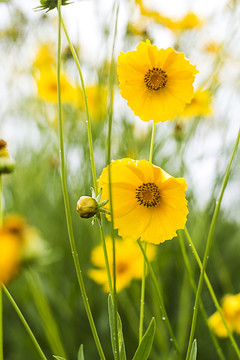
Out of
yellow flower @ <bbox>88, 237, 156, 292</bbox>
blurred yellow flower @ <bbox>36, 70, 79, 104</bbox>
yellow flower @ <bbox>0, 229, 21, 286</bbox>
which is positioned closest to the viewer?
yellow flower @ <bbox>0, 229, 21, 286</bbox>

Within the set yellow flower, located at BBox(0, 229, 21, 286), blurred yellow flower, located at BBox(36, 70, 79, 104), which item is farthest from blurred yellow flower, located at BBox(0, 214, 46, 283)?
blurred yellow flower, located at BBox(36, 70, 79, 104)

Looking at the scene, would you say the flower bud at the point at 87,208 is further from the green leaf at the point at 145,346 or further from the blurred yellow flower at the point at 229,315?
the blurred yellow flower at the point at 229,315

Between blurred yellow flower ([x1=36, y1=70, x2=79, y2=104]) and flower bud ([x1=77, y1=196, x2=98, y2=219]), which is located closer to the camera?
flower bud ([x1=77, y1=196, x2=98, y2=219])

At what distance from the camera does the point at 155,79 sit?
0.46 m

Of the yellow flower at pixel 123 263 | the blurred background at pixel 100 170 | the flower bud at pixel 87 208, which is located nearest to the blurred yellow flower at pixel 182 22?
the blurred background at pixel 100 170

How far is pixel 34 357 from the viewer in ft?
2.96

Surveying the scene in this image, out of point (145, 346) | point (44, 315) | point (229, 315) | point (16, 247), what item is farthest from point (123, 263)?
point (16, 247)

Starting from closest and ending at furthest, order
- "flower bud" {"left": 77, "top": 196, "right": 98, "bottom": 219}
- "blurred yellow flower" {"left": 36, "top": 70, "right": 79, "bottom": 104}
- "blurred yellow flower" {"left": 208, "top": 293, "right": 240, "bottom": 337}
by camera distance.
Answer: "flower bud" {"left": 77, "top": 196, "right": 98, "bottom": 219}, "blurred yellow flower" {"left": 208, "top": 293, "right": 240, "bottom": 337}, "blurred yellow flower" {"left": 36, "top": 70, "right": 79, "bottom": 104}

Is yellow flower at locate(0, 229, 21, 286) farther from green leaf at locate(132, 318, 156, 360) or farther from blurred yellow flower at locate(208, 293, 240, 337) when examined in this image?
blurred yellow flower at locate(208, 293, 240, 337)

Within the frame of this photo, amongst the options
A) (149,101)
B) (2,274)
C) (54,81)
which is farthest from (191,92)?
(54,81)

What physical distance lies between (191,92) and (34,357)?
686 mm

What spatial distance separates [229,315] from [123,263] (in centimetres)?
25

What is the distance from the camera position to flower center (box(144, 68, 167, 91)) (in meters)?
0.46

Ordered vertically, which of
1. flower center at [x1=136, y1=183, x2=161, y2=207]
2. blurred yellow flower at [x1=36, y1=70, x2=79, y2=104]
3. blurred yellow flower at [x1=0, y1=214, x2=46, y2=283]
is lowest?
blurred yellow flower at [x1=0, y1=214, x2=46, y2=283]
